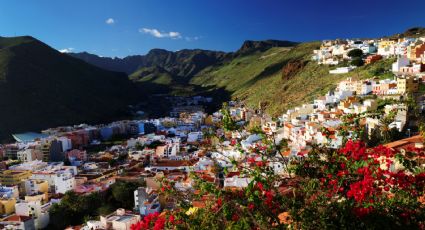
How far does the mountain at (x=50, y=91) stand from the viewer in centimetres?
6038

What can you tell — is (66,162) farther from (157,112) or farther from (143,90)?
(143,90)

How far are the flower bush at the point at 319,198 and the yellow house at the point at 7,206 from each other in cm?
2092

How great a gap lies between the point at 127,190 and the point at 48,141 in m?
21.4

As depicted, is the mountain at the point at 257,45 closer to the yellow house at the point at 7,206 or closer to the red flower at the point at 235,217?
the yellow house at the point at 7,206

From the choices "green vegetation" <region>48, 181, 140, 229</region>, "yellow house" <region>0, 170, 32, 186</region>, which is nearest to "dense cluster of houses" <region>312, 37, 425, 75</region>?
"green vegetation" <region>48, 181, 140, 229</region>

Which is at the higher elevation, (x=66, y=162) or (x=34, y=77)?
(x=34, y=77)

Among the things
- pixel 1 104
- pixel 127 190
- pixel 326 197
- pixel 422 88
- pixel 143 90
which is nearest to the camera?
pixel 326 197

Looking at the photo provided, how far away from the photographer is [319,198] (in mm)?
4375

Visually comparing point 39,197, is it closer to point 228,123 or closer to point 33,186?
point 33,186

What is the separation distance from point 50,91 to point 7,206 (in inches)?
2050

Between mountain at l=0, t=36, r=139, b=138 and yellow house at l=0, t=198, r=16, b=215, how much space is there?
3424cm

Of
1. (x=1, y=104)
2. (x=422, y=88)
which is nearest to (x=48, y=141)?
(x=1, y=104)

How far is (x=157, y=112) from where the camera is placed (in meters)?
75.7

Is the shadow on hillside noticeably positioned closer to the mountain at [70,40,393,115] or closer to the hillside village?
the mountain at [70,40,393,115]
